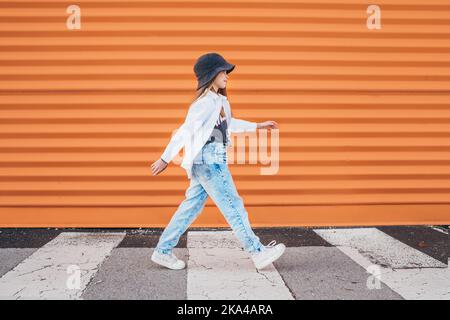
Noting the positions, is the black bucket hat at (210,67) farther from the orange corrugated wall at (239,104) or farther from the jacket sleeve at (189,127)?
the orange corrugated wall at (239,104)

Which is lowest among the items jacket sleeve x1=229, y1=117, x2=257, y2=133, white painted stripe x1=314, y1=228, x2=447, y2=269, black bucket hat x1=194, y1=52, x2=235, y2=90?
white painted stripe x1=314, y1=228, x2=447, y2=269

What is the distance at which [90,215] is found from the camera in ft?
16.5

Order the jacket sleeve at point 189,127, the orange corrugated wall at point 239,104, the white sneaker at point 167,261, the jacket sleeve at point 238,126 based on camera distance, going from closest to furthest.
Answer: the jacket sleeve at point 189,127, the white sneaker at point 167,261, the jacket sleeve at point 238,126, the orange corrugated wall at point 239,104

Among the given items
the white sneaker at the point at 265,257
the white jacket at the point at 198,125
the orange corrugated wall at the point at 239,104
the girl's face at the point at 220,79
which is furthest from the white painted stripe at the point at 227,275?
the girl's face at the point at 220,79

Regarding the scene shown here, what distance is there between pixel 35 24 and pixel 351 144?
383cm

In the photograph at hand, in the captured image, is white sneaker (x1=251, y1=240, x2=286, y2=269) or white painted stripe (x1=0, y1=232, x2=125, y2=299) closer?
white painted stripe (x1=0, y1=232, x2=125, y2=299)

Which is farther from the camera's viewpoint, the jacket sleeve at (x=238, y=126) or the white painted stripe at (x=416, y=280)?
the jacket sleeve at (x=238, y=126)

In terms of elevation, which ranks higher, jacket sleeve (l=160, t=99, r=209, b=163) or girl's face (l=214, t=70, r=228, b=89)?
girl's face (l=214, t=70, r=228, b=89)

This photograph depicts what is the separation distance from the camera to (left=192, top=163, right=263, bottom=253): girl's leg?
3.55 m

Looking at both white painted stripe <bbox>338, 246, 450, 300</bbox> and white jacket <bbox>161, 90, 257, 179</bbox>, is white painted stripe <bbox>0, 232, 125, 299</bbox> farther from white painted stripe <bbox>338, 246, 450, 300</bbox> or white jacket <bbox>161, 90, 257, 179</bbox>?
white painted stripe <bbox>338, 246, 450, 300</bbox>

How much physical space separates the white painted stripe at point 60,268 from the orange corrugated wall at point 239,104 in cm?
46

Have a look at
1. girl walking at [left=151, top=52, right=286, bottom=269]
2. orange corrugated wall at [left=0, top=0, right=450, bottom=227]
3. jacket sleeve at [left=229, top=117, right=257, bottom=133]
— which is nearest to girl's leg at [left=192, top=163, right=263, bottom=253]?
girl walking at [left=151, top=52, right=286, bottom=269]

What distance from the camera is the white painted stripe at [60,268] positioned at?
3.13 m

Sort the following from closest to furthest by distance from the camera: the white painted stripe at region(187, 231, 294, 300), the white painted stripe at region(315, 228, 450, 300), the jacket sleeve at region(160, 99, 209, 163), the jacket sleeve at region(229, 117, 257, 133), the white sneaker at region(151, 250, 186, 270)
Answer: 1. the white painted stripe at region(187, 231, 294, 300)
2. the white painted stripe at region(315, 228, 450, 300)
3. the jacket sleeve at region(160, 99, 209, 163)
4. the white sneaker at region(151, 250, 186, 270)
5. the jacket sleeve at region(229, 117, 257, 133)
